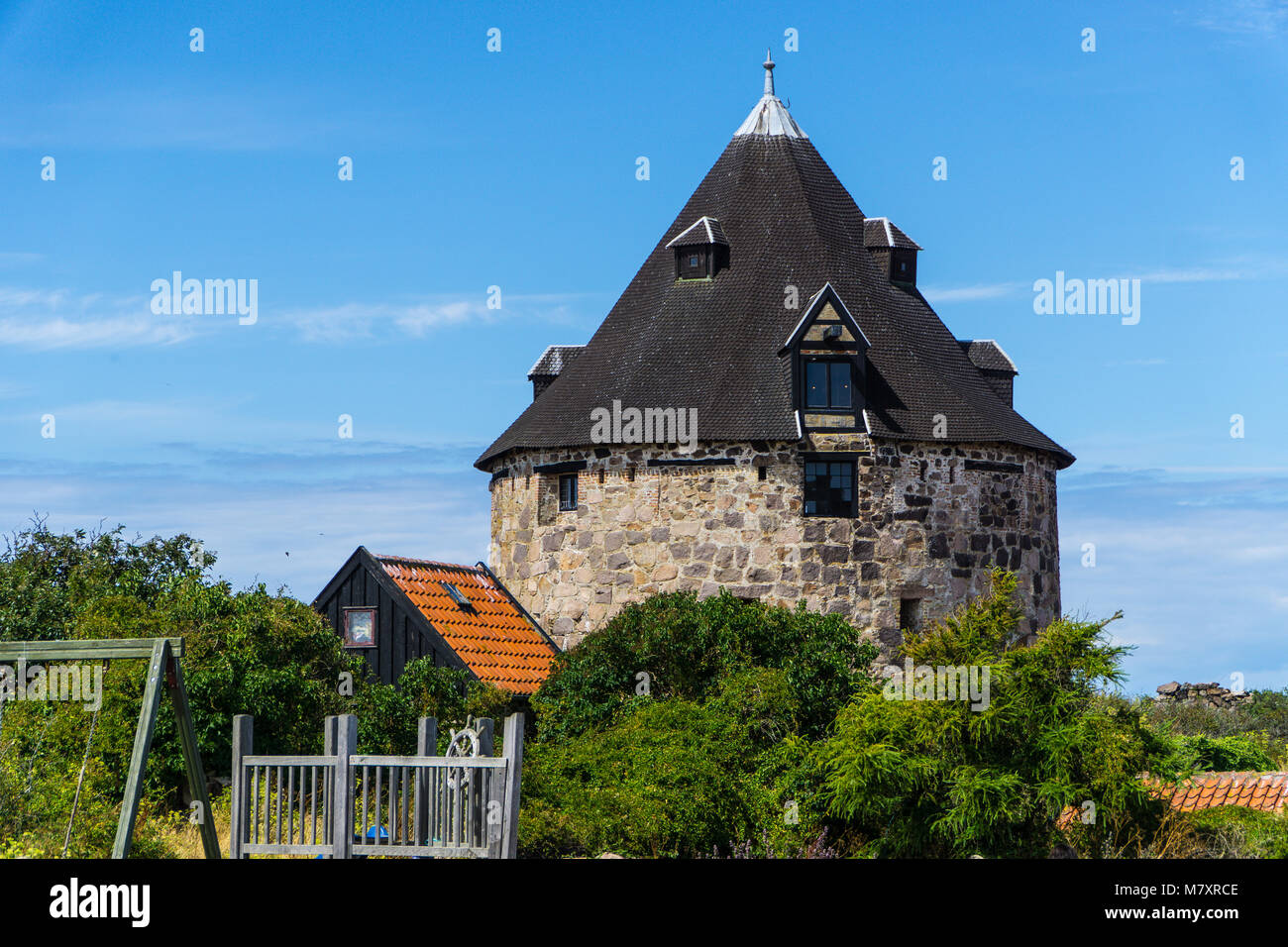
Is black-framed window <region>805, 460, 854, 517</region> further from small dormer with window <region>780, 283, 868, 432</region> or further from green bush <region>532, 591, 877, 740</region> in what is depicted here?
green bush <region>532, 591, 877, 740</region>

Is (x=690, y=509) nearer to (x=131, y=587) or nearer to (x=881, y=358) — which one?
(x=881, y=358)

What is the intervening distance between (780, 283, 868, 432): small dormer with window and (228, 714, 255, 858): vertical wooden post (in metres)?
15.0

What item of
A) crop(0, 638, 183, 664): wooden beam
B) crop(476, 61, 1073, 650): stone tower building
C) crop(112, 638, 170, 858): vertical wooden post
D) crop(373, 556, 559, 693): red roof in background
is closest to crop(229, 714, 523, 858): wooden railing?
crop(112, 638, 170, 858): vertical wooden post

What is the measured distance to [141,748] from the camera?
48.3 feet

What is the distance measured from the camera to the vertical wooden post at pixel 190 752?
15562mm

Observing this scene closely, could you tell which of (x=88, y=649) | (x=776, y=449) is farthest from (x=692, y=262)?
(x=88, y=649)

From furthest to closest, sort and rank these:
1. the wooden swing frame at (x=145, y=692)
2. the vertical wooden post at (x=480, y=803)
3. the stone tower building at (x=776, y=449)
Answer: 1. the stone tower building at (x=776, y=449)
2. the vertical wooden post at (x=480, y=803)
3. the wooden swing frame at (x=145, y=692)

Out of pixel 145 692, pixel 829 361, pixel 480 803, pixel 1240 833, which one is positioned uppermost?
pixel 829 361

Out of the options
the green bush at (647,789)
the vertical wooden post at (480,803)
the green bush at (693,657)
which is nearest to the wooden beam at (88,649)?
the vertical wooden post at (480,803)

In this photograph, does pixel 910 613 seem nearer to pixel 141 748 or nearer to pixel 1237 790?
pixel 1237 790

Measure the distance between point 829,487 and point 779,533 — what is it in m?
1.32

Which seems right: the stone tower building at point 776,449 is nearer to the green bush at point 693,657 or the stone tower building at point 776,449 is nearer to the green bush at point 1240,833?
the green bush at point 693,657

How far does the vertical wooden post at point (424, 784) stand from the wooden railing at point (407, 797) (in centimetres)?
1
